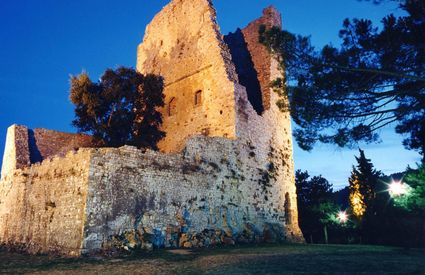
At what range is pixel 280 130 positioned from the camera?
62.3 feet

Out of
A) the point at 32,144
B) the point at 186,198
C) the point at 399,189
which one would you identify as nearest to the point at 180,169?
the point at 186,198

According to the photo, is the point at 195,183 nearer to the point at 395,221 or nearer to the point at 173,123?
the point at 173,123

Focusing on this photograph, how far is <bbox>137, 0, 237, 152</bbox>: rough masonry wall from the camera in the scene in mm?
16812

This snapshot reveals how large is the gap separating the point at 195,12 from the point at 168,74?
3870mm

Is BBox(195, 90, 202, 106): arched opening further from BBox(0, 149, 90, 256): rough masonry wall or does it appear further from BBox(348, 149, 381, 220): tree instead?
BBox(348, 149, 381, 220): tree

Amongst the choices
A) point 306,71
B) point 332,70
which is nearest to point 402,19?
point 332,70

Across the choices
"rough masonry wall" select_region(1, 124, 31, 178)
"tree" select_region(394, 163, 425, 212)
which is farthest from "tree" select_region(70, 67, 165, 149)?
"tree" select_region(394, 163, 425, 212)

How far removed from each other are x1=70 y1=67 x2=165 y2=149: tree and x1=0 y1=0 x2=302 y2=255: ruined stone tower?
1.05 metres

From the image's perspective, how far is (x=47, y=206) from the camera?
1234 cm

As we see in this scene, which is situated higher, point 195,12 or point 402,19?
point 195,12

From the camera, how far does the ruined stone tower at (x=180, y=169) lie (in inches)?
433

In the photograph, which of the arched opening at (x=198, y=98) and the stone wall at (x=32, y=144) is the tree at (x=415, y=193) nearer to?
the arched opening at (x=198, y=98)

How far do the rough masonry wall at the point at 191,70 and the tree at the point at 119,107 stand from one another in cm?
105

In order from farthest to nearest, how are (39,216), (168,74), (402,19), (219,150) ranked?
(168,74)
(219,150)
(39,216)
(402,19)
